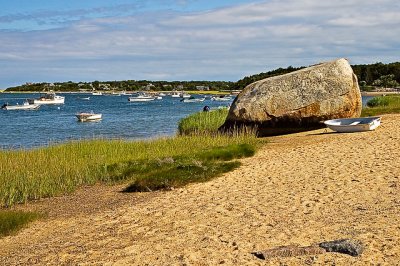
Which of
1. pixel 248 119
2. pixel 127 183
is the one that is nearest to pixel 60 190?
pixel 127 183

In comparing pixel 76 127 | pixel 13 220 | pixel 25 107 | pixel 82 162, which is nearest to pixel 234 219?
pixel 13 220

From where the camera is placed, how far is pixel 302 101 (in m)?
22.6

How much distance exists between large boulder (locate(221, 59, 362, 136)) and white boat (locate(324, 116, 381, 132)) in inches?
39.0

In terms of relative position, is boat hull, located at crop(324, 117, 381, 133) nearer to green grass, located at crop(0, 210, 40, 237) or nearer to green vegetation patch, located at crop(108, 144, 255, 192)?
green vegetation patch, located at crop(108, 144, 255, 192)

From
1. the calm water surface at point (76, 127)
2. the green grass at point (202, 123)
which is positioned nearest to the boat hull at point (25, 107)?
the calm water surface at point (76, 127)

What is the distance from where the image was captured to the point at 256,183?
13.4 meters

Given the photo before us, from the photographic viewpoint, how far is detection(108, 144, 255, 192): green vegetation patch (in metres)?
14.3

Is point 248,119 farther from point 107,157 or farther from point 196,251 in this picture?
point 196,251

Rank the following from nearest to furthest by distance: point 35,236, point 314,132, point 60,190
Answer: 1. point 35,236
2. point 60,190
3. point 314,132

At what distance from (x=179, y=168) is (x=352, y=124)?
8.86 metres

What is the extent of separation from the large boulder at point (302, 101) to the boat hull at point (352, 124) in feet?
3.26

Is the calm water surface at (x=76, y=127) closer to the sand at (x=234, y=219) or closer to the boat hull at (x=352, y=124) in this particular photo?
the boat hull at (x=352, y=124)

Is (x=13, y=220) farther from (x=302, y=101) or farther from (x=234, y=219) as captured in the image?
(x=302, y=101)

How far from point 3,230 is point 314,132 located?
1491 centimetres
